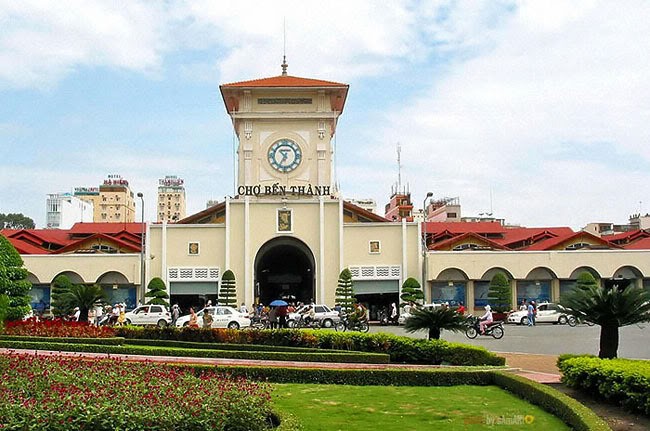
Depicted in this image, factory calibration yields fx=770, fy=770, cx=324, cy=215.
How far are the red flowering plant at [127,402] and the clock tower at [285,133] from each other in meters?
41.7

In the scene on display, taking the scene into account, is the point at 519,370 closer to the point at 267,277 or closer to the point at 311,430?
the point at 311,430

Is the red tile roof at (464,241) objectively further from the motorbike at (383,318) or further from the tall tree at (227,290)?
the tall tree at (227,290)

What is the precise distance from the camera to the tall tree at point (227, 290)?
46.0 metres

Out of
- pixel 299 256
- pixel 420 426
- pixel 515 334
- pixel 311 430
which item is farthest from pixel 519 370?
pixel 299 256

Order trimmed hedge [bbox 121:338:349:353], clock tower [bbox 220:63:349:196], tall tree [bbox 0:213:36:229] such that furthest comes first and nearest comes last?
tall tree [bbox 0:213:36:229]
clock tower [bbox 220:63:349:196]
trimmed hedge [bbox 121:338:349:353]

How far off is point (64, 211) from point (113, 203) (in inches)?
2036

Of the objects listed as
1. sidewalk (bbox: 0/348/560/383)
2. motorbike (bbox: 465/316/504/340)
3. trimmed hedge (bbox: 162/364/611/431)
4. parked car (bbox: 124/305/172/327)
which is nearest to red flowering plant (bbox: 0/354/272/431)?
trimmed hedge (bbox: 162/364/611/431)

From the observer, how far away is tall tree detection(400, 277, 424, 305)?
151ft

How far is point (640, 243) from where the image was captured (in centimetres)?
5247

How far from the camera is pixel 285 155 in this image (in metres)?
53.2

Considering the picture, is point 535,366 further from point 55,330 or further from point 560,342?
point 55,330

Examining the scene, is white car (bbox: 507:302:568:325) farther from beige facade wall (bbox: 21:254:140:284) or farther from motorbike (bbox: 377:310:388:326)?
beige facade wall (bbox: 21:254:140:284)

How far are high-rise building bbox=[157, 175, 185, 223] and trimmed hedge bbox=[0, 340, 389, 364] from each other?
460 ft

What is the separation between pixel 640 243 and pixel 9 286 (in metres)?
41.8
